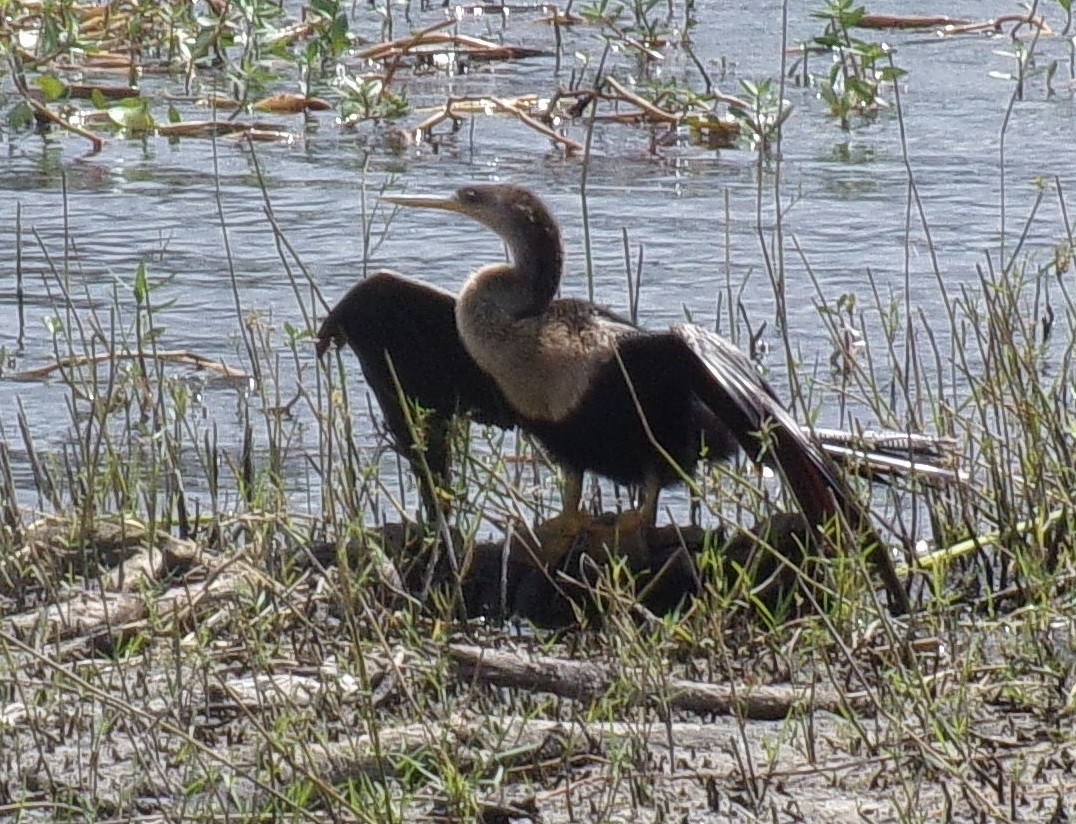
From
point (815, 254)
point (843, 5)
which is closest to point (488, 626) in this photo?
point (815, 254)

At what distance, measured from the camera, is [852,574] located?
400 cm

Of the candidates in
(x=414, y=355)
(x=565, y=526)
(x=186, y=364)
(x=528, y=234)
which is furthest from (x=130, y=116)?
(x=565, y=526)

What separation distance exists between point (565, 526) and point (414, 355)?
63 cm

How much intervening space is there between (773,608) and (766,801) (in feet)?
3.54

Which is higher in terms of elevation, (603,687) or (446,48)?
(446,48)

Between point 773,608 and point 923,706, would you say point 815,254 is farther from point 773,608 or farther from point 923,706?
point 923,706

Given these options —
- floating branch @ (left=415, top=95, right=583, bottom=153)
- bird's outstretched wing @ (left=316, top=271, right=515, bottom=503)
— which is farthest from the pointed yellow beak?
floating branch @ (left=415, top=95, right=583, bottom=153)

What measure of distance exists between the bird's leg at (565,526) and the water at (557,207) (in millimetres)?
946

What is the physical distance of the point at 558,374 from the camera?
4.81m

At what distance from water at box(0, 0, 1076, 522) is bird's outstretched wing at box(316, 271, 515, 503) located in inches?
22.1

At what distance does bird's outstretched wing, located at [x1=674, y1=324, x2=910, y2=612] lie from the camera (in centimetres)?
421

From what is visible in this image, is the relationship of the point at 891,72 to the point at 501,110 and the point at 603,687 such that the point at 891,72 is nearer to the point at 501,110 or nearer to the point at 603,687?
the point at 603,687

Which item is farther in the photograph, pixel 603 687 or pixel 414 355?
pixel 414 355

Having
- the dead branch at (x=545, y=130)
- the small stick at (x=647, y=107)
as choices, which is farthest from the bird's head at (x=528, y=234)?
the small stick at (x=647, y=107)
